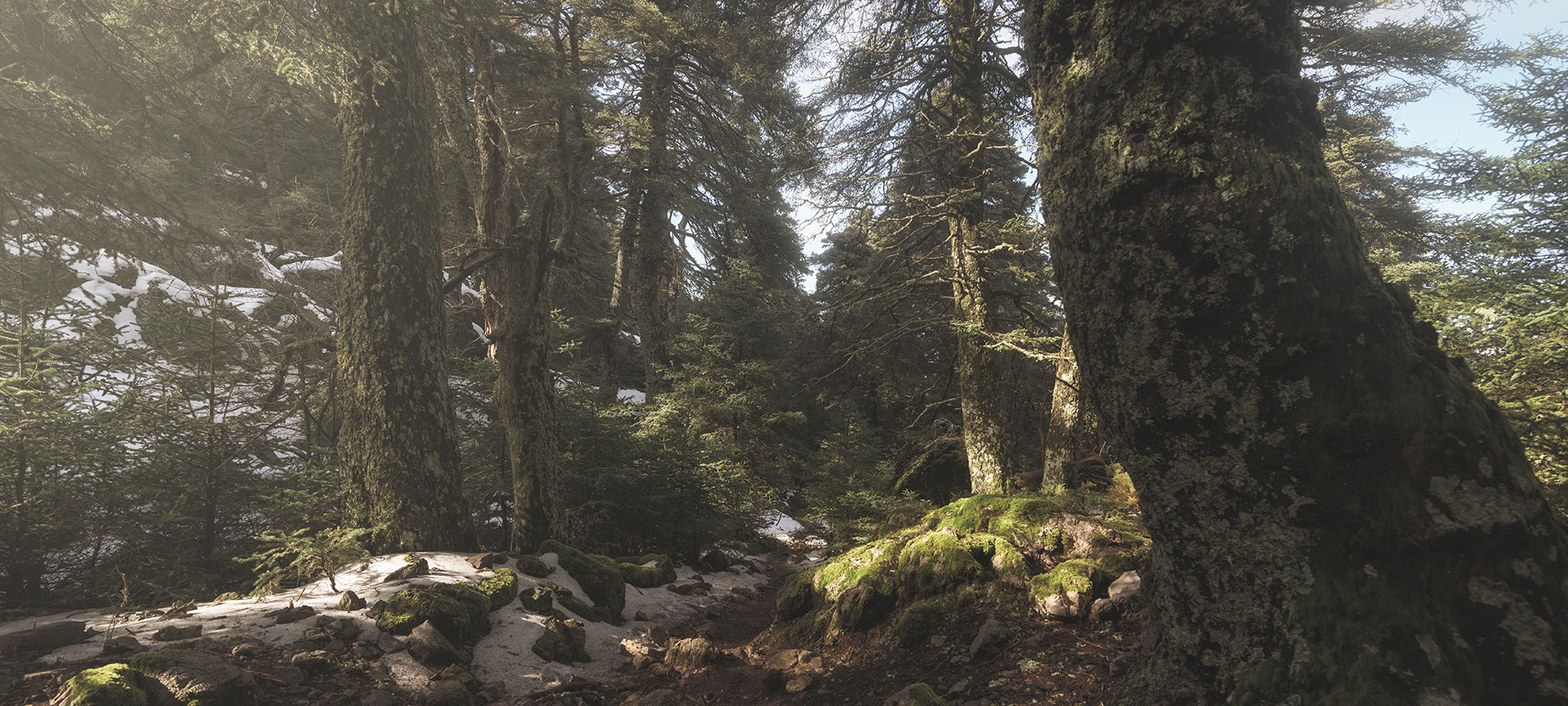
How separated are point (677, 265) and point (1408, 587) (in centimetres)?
1697

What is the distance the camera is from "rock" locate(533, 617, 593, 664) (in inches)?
193

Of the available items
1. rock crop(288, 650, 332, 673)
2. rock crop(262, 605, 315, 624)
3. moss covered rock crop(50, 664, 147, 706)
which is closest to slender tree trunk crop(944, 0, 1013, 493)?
rock crop(288, 650, 332, 673)

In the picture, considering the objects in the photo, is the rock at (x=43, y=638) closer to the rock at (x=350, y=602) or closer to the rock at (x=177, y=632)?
the rock at (x=177, y=632)

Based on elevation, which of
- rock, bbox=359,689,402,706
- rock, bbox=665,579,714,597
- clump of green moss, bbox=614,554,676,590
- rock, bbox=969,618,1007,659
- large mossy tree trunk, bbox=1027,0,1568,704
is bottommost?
rock, bbox=665,579,714,597

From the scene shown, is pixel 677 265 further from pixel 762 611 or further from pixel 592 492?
pixel 762 611

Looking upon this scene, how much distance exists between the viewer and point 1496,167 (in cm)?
554

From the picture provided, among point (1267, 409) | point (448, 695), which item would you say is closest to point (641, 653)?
point (448, 695)

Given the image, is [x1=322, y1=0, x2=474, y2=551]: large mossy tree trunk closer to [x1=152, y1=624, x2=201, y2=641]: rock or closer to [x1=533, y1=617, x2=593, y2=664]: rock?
[x1=533, y1=617, x2=593, y2=664]: rock

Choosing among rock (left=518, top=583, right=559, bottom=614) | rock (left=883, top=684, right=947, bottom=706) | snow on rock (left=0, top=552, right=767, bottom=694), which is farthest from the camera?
rock (left=518, top=583, right=559, bottom=614)

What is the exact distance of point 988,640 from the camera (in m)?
3.64

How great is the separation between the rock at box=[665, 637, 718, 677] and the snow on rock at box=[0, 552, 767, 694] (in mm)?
455

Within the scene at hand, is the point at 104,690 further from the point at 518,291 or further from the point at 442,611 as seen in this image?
the point at 518,291

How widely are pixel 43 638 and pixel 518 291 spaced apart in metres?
4.70

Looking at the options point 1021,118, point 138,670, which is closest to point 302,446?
point 138,670
